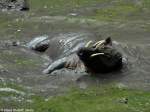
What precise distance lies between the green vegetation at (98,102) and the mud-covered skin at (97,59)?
4028 mm

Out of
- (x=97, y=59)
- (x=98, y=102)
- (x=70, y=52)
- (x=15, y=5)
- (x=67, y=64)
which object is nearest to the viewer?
(x=98, y=102)

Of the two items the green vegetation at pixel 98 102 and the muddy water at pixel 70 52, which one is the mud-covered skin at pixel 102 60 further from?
the green vegetation at pixel 98 102

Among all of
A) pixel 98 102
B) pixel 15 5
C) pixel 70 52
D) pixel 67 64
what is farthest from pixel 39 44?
pixel 15 5

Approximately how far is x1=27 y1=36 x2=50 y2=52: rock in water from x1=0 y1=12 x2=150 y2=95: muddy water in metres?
0.44

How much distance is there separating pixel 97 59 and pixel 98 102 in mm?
7012

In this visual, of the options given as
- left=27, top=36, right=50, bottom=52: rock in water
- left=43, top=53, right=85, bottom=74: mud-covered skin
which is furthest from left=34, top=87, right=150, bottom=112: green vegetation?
left=27, top=36, right=50, bottom=52: rock in water

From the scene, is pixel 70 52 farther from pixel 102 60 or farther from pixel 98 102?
pixel 98 102

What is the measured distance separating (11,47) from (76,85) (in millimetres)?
12615

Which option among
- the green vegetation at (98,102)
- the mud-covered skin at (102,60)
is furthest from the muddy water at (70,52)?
the green vegetation at (98,102)

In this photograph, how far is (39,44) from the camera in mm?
41375

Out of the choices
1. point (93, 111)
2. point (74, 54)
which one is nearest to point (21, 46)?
point (74, 54)

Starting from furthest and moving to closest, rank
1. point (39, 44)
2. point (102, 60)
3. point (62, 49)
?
point (39, 44), point (62, 49), point (102, 60)

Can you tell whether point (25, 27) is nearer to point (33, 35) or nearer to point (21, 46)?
point (33, 35)

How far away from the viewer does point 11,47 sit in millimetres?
41219
